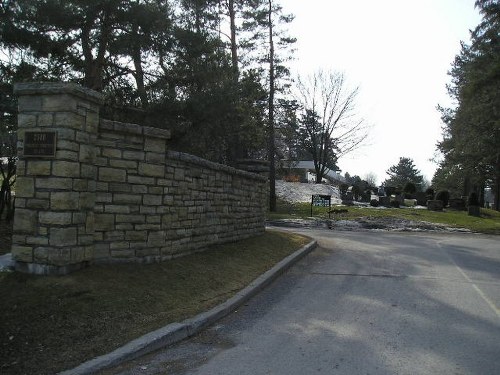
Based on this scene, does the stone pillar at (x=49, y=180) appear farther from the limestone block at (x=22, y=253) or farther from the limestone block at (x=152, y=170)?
the limestone block at (x=152, y=170)

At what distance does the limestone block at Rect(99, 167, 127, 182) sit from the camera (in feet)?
24.2

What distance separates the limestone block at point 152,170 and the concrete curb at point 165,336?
7.90ft

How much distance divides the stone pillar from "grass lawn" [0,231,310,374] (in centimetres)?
31

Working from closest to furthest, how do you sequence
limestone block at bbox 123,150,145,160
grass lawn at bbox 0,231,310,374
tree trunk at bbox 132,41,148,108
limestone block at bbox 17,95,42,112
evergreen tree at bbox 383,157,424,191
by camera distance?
grass lawn at bbox 0,231,310,374, limestone block at bbox 17,95,42,112, limestone block at bbox 123,150,145,160, tree trunk at bbox 132,41,148,108, evergreen tree at bbox 383,157,424,191

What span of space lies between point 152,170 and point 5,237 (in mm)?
3649

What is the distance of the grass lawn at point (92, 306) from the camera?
486 centimetres

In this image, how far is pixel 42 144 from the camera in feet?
22.0

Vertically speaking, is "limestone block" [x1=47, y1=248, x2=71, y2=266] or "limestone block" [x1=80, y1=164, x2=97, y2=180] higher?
"limestone block" [x1=80, y1=164, x2=97, y2=180]

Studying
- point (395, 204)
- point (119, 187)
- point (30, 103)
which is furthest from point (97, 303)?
point (395, 204)

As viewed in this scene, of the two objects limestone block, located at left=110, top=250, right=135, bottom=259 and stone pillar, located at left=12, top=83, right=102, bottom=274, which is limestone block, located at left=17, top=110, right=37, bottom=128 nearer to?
stone pillar, located at left=12, top=83, right=102, bottom=274

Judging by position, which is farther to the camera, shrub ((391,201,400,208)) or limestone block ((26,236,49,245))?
shrub ((391,201,400,208))

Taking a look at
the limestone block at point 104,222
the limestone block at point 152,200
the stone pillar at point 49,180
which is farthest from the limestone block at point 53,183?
the limestone block at point 152,200

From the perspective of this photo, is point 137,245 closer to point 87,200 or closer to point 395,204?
point 87,200

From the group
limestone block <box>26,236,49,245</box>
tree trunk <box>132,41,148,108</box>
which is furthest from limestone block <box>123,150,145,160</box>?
tree trunk <box>132,41,148,108</box>
